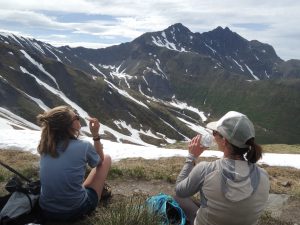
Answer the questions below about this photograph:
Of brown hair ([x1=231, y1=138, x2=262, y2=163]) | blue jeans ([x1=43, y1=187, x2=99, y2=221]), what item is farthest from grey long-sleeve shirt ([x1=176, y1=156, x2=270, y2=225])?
blue jeans ([x1=43, y1=187, x2=99, y2=221])

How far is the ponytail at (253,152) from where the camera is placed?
5.96 m

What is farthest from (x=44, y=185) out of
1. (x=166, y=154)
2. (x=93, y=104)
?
(x=93, y=104)

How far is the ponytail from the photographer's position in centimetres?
596

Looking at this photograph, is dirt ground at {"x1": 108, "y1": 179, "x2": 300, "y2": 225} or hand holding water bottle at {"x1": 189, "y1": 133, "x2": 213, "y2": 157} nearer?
hand holding water bottle at {"x1": 189, "y1": 133, "x2": 213, "y2": 157}

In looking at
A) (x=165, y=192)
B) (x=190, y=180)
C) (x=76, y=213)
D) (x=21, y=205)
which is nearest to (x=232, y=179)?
(x=190, y=180)

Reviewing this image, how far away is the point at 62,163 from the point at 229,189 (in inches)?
136

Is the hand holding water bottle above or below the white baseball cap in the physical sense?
below

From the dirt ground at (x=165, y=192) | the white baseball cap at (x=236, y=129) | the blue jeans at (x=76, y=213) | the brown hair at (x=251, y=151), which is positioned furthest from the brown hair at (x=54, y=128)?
the dirt ground at (x=165, y=192)

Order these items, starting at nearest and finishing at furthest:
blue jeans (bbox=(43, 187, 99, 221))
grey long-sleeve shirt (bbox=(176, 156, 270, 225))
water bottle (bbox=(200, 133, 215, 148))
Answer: grey long-sleeve shirt (bbox=(176, 156, 270, 225)) < water bottle (bbox=(200, 133, 215, 148)) < blue jeans (bbox=(43, 187, 99, 221))

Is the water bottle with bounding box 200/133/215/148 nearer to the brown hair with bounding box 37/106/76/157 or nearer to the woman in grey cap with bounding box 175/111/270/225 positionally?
the woman in grey cap with bounding box 175/111/270/225

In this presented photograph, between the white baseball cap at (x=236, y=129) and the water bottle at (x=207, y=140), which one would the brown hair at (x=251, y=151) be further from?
the water bottle at (x=207, y=140)

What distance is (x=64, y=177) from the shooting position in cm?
789

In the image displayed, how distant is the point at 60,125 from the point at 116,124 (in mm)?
156618

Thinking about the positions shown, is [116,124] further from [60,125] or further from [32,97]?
[60,125]
